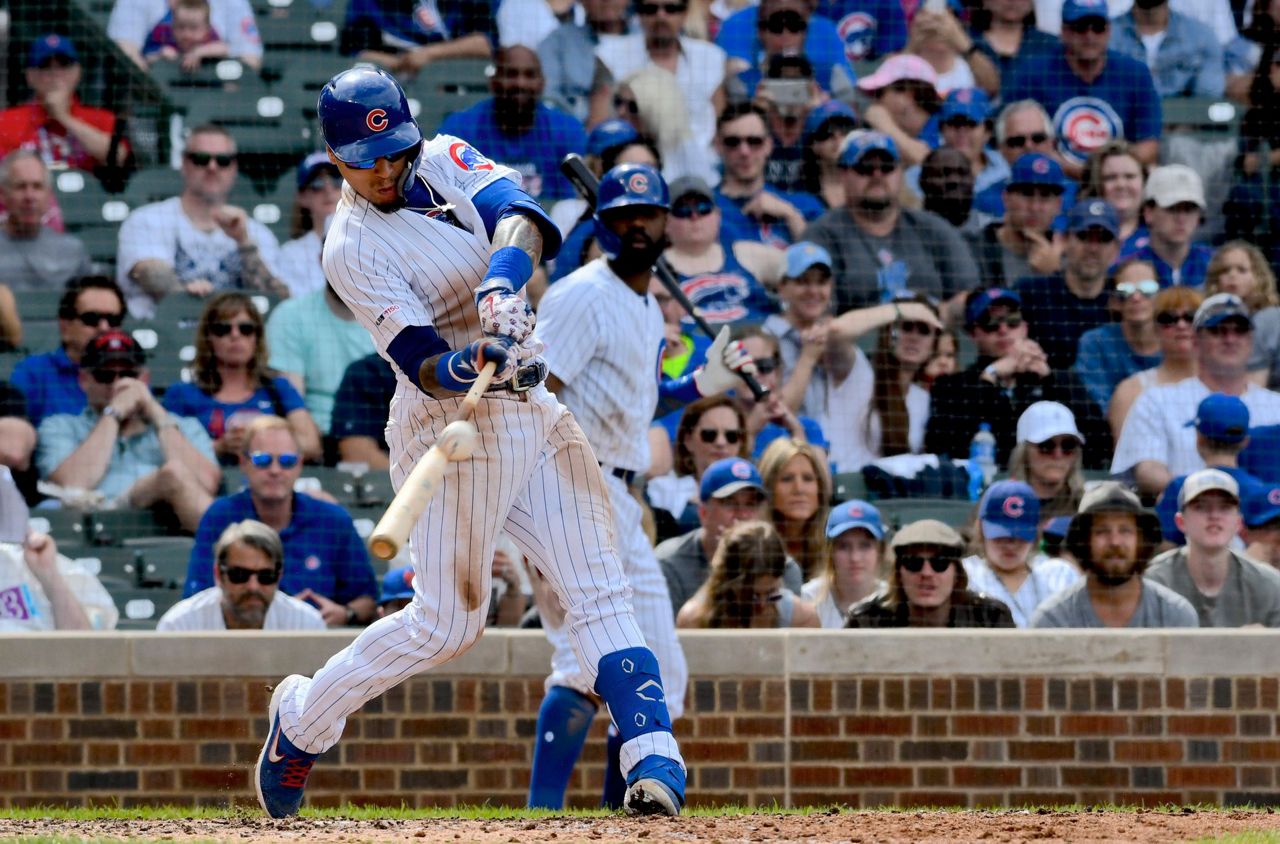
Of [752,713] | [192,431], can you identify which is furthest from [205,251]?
[752,713]

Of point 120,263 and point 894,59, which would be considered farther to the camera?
point 894,59

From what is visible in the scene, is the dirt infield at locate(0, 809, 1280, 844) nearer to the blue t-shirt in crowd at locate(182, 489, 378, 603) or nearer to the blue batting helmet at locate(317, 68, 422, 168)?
the blue batting helmet at locate(317, 68, 422, 168)

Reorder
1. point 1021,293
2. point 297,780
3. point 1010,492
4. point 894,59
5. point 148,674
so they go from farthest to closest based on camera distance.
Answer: point 894,59
point 1021,293
point 1010,492
point 148,674
point 297,780

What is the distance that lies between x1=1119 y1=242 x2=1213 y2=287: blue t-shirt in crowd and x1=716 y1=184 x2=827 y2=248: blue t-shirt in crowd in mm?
1484

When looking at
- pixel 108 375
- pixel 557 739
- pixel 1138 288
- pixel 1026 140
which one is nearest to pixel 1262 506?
pixel 1138 288

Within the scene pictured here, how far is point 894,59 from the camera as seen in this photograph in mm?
9781

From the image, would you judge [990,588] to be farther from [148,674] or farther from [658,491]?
[148,674]

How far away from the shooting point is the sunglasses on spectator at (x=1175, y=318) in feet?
27.3

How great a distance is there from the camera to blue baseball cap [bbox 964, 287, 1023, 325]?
8.40 meters

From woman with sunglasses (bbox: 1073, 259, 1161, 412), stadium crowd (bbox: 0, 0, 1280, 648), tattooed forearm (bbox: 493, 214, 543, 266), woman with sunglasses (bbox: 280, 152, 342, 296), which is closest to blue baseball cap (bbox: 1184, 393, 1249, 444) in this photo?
stadium crowd (bbox: 0, 0, 1280, 648)

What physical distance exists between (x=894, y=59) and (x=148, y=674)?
5124mm

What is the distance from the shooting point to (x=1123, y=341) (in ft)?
27.9

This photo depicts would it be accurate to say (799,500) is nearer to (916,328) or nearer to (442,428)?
(916,328)

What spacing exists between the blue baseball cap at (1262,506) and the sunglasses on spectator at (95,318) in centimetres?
480
